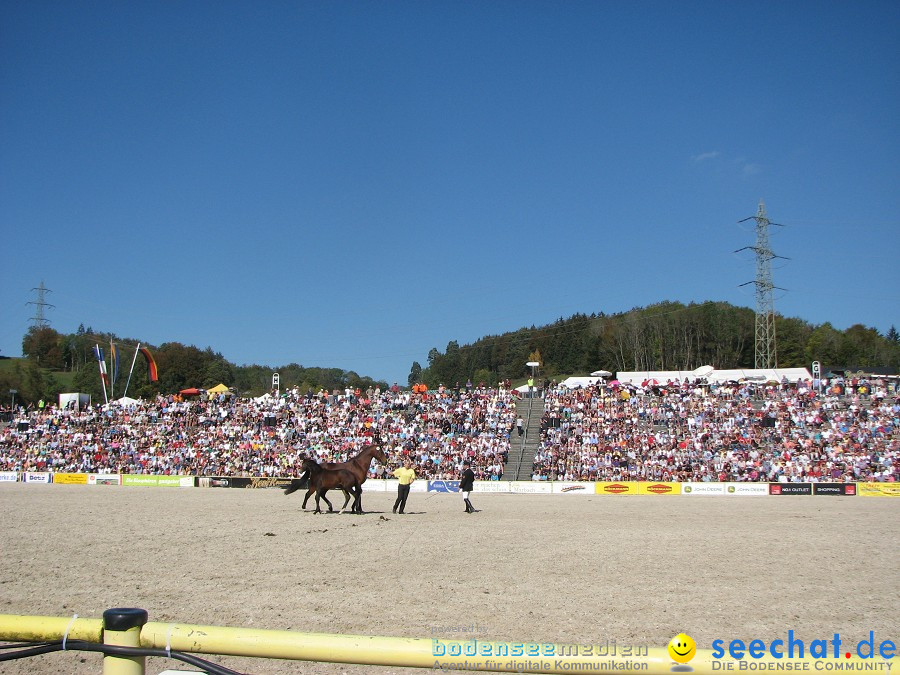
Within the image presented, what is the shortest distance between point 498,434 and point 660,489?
9.92 m

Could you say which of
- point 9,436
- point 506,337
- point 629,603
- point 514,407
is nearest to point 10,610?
point 629,603

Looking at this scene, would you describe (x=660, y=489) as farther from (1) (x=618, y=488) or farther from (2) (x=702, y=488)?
(2) (x=702, y=488)

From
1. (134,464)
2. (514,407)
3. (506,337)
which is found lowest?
(134,464)

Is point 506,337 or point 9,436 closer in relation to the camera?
point 9,436

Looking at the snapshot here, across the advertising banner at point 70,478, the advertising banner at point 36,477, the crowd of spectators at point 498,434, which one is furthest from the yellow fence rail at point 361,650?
the advertising banner at point 36,477

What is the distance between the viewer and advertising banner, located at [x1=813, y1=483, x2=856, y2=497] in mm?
28641

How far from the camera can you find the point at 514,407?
39844mm

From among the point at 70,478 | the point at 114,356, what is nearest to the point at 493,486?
the point at 70,478

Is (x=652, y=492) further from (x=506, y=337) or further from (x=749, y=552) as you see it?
(x=506, y=337)

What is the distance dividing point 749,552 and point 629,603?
515 centimetres

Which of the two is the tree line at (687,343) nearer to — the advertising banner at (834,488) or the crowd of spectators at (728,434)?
the crowd of spectators at (728,434)

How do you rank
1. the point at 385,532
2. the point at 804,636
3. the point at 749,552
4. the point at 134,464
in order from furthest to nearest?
1. the point at 134,464
2. the point at 385,532
3. the point at 749,552
4. the point at 804,636

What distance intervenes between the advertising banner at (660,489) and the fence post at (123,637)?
2981 centimetres

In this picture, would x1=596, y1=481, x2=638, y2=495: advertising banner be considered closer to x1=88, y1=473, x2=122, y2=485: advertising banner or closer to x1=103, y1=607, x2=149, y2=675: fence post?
x1=88, y1=473, x2=122, y2=485: advertising banner
